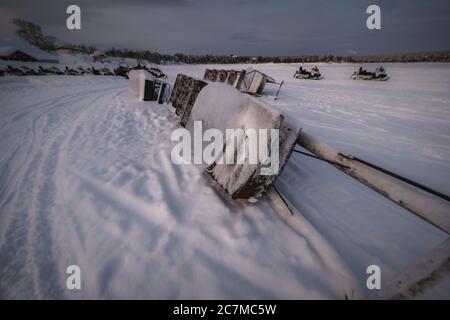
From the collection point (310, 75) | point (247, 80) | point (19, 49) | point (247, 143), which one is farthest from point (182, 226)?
point (19, 49)

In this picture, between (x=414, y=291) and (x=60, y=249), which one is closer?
(x=414, y=291)

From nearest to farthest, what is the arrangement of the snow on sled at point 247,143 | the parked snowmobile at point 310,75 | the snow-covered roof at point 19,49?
the snow on sled at point 247,143, the parked snowmobile at point 310,75, the snow-covered roof at point 19,49

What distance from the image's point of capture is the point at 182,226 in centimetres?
232

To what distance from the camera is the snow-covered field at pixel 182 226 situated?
1.79 m

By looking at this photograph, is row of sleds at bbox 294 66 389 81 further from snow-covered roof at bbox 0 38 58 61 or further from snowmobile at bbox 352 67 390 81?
snow-covered roof at bbox 0 38 58 61

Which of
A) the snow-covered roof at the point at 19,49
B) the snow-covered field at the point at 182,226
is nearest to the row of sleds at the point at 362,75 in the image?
the snow-covered field at the point at 182,226

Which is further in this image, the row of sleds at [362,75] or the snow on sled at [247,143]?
the row of sleds at [362,75]

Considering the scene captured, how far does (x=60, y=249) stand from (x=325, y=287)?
7.92 feet

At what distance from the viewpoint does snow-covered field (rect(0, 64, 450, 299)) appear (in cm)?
179

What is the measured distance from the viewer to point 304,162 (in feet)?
12.5

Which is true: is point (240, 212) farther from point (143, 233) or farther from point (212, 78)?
point (212, 78)

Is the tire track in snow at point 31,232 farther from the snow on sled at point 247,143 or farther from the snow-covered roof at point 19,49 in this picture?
the snow-covered roof at point 19,49

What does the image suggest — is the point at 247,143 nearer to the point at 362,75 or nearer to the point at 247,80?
the point at 247,80
